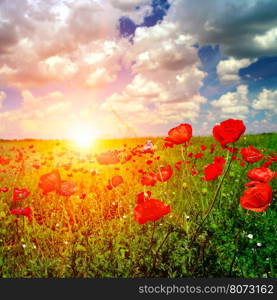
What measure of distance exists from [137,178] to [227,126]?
2106mm

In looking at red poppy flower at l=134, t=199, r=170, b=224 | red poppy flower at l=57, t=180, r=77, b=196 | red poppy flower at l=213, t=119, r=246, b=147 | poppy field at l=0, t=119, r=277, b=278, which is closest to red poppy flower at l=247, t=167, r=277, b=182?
poppy field at l=0, t=119, r=277, b=278

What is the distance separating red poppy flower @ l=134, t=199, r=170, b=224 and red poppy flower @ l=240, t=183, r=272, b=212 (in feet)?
1.24

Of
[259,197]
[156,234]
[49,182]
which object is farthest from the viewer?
[156,234]

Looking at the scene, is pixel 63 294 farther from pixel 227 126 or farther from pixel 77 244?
pixel 227 126

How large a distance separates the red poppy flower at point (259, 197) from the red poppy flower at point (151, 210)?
379 mm

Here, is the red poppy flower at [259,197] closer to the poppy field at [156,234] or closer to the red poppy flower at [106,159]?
the poppy field at [156,234]

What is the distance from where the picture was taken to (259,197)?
1.26 meters

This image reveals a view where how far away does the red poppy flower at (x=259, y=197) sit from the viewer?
4.09 ft

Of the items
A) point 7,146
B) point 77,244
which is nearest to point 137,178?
point 77,244

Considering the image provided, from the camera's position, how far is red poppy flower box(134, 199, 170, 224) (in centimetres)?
112

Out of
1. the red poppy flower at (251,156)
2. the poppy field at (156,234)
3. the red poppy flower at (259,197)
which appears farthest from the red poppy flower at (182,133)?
the red poppy flower at (251,156)

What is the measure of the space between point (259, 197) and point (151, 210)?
475 millimetres

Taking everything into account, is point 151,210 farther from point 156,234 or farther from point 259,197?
point 156,234

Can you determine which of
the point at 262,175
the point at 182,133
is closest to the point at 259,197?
the point at 262,175
